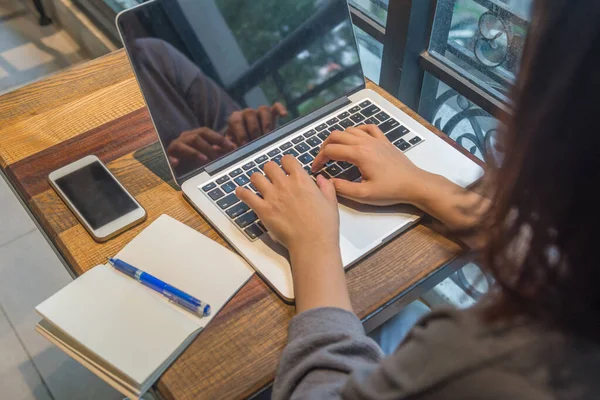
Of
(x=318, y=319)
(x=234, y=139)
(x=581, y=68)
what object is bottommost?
(x=318, y=319)

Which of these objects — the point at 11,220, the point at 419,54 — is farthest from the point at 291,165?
the point at 11,220

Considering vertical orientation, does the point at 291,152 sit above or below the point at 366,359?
above

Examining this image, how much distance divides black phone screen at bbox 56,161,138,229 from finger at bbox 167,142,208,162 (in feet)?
0.31

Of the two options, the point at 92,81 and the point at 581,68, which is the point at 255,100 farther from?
the point at 581,68

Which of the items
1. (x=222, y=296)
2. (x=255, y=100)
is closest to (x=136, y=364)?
(x=222, y=296)

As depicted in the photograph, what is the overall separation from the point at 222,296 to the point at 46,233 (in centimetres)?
30

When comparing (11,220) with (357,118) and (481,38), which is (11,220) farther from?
(481,38)

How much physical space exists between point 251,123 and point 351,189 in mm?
195

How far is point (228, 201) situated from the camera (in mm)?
763

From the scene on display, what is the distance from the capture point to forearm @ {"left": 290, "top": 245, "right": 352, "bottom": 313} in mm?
636

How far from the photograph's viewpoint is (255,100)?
2.67 ft

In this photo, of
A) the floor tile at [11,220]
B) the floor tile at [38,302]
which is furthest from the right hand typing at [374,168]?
the floor tile at [11,220]

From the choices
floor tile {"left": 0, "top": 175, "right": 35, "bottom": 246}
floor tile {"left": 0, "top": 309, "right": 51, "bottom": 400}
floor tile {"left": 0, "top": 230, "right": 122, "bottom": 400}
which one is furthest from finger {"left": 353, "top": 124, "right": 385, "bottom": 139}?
floor tile {"left": 0, "top": 175, "right": 35, "bottom": 246}

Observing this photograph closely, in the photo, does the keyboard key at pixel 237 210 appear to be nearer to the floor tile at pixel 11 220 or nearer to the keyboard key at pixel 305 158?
the keyboard key at pixel 305 158
